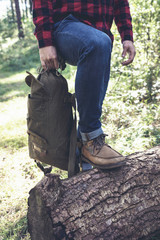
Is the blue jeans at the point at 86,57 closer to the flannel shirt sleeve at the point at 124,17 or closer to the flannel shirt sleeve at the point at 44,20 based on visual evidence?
the flannel shirt sleeve at the point at 44,20

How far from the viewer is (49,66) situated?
1784 mm

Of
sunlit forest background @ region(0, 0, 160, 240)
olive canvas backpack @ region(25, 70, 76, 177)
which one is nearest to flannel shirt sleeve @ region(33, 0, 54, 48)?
olive canvas backpack @ region(25, 70, 76, 177)

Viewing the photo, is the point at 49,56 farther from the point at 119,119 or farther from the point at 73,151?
the point at 119,119

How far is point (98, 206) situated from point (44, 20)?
4.30 ft

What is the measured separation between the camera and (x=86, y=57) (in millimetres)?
1603

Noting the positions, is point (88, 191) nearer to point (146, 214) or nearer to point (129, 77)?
point (146, 214)

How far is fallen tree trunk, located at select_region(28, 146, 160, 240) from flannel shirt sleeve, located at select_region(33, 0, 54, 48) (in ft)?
3.03

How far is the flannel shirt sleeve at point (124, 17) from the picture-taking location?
2.20 meters

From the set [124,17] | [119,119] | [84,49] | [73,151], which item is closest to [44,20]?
[84,49]

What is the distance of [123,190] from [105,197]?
5.7 inches

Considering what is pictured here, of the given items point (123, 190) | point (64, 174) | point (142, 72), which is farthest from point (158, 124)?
point (123, 190)

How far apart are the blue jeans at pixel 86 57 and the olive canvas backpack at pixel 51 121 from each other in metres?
0.19

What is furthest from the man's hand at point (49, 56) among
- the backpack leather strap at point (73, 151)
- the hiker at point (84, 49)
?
the backpack leather strap at point (73, 151)

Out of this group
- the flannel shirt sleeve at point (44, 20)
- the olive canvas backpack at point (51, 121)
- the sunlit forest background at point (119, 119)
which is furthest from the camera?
the sunlit forest background at point (119, 119)
